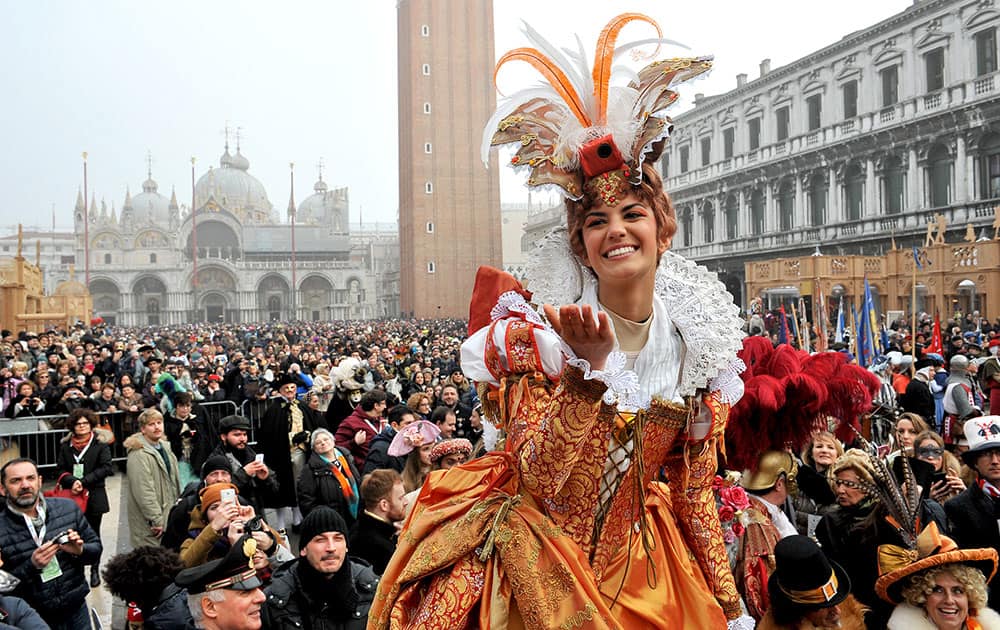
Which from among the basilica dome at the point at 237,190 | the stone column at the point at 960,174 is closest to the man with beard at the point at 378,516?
the stone column at the point at 960,174

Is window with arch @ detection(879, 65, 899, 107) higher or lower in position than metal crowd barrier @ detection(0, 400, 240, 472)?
higher

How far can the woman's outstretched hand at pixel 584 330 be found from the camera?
1.68m

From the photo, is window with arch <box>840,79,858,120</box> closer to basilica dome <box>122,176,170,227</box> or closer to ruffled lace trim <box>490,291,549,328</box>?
ruffled lace trim <box>490,291,549,328</box>

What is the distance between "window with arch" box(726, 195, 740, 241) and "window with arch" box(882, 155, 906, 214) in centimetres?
814

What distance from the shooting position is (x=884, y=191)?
28.5 metres

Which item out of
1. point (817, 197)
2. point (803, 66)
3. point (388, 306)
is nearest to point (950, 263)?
point (817, 197)

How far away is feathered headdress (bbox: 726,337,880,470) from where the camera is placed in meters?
2.44

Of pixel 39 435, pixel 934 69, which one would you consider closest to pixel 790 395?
pixel 39 435

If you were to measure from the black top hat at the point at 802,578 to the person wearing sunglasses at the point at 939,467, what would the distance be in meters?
2.24

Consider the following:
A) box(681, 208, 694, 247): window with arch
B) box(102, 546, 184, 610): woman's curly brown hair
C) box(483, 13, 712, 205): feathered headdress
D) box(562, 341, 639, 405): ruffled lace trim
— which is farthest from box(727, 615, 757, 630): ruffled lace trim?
box(681, 208, 694, 247): window with arch

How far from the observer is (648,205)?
7.14ft

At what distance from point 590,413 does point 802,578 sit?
4.61 ft

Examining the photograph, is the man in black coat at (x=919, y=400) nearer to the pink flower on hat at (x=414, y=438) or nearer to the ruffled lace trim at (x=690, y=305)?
the pink flower on hat at (x=414, y=438)

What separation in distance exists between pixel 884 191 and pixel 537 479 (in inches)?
1197
